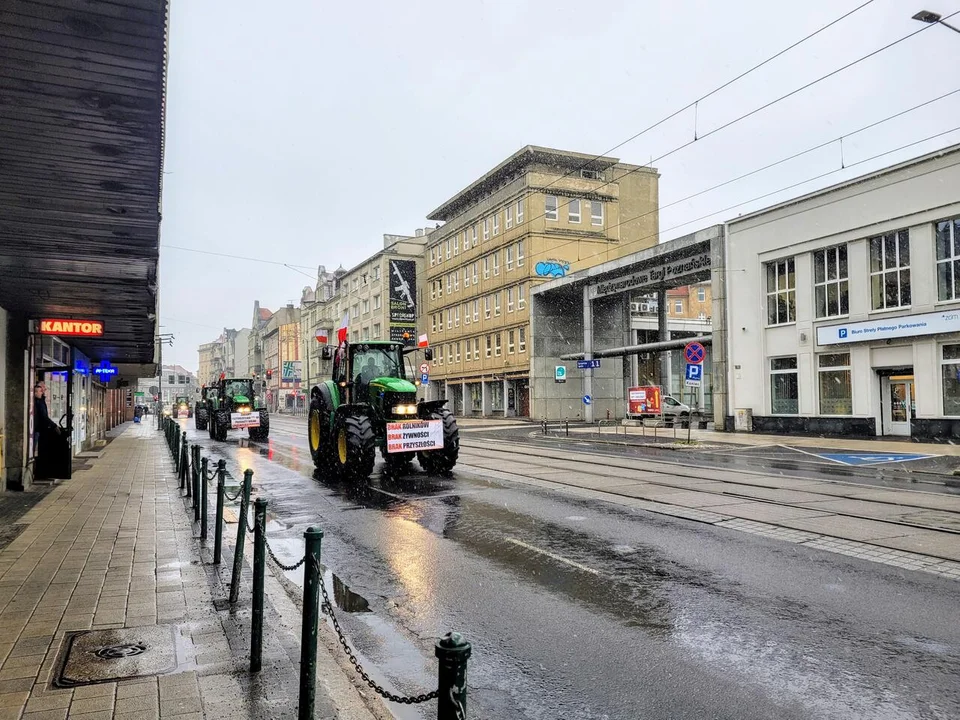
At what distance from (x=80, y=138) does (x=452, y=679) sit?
17.1 feet

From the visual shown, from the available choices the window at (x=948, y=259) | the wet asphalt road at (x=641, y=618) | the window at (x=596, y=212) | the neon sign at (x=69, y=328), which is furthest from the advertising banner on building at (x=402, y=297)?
the wet asphalt road at (x=641, y=618)

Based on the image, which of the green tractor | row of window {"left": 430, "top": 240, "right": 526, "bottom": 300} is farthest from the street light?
row of window {"left": 430, "top": 240, "right": 526, "bottom": 300}

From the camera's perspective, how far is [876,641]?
4.71m

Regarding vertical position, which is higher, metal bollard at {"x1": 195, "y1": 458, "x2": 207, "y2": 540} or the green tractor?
the green tractor

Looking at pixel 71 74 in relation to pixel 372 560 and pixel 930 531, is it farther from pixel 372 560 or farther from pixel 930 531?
pixel 930 531

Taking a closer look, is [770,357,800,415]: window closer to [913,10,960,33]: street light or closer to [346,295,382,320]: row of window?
[913,10,960,33]: street light

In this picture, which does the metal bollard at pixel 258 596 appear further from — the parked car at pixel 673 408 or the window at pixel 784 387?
the parked car at pixel 673 408

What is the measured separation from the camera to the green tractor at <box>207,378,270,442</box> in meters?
29.2

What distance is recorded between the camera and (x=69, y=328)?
13.7 metres

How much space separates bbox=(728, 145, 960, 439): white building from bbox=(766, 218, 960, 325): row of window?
0.04 m

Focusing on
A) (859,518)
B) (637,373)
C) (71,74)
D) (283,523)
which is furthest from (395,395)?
(637,373)

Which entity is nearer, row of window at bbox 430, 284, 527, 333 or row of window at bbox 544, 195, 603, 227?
row of window at bbox 544, 195, 603, 227

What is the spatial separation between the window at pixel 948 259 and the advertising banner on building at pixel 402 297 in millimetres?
38005

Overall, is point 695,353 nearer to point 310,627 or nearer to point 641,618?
point 641,618
